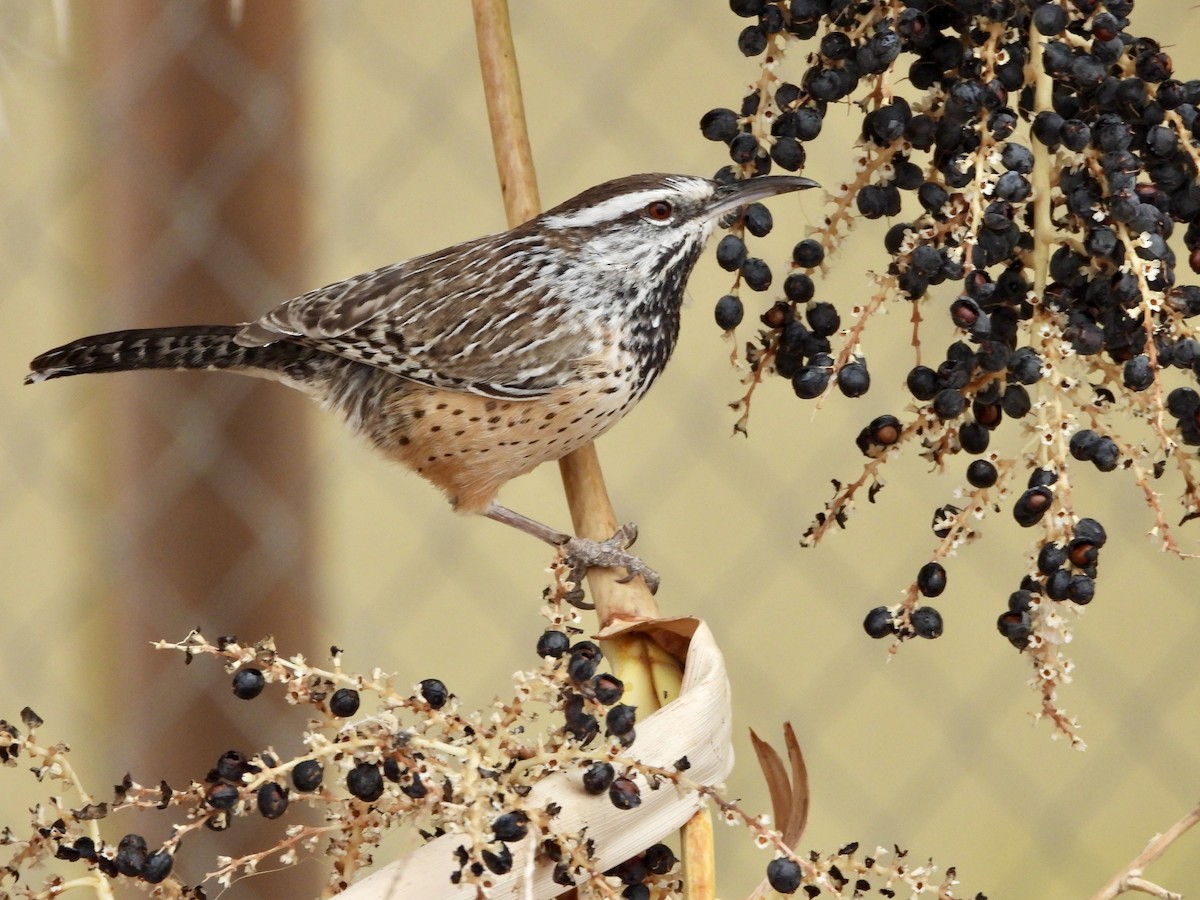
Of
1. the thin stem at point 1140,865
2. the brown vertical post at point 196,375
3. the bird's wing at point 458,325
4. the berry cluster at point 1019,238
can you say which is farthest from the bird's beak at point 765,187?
the brown vertical post at point 196,375

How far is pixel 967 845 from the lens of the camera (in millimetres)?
2605

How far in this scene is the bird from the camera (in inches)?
33.8

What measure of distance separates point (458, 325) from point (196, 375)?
107 centimetres

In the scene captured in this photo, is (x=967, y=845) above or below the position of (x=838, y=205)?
below

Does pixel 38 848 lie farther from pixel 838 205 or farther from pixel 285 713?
pixel 285 713

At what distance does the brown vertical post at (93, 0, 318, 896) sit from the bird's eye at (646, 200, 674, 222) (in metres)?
0.90

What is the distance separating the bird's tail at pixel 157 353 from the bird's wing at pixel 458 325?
1.4 inches

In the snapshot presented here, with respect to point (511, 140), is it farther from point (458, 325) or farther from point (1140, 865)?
point (1140, 865)

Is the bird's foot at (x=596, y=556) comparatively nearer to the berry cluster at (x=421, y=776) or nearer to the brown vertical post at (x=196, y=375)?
the berry cluster at (x=421, y=776)

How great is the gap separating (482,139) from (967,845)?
5.26 ft

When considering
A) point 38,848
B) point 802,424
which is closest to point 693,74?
point 802,424

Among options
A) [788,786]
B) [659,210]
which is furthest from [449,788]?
[659,210]

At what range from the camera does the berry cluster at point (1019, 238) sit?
1.67 ft

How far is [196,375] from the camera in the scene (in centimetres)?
188
